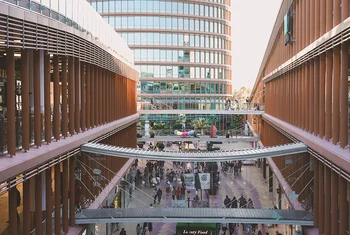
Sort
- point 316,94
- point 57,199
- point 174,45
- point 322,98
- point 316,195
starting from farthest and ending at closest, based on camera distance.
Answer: point 174,45
point 316,94
point 316,195
point 322,98
point 57,199

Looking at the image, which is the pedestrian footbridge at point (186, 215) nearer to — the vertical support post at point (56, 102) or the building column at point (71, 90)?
the building column at point (71, 90)

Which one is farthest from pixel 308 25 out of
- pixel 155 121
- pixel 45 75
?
pixel 155 121

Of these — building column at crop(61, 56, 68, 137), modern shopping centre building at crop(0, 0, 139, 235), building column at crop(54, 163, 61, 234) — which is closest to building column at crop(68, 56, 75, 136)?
modern shopping centre building at crop(0, 0, 139, 235)

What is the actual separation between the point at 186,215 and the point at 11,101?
30.3 feet

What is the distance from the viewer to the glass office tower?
80000 mm

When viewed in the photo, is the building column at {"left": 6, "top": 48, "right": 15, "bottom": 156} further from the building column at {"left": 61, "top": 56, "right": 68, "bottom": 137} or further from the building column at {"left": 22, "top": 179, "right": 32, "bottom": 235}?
the building column at {"left": 61, "top": 56, "right": 68, "bottom": 137}

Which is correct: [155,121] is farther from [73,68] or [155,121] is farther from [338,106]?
[338,106]

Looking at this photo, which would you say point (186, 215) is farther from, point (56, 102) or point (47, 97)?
point (47, 97)

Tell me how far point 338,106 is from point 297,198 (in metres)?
6.17

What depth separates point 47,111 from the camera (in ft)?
50.4

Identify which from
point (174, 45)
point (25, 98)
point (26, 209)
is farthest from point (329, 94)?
point (174, 45)

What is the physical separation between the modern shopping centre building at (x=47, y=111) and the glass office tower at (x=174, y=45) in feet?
185

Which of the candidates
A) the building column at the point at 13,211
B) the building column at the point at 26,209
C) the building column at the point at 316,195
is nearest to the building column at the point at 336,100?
the building column at the point at 316,195

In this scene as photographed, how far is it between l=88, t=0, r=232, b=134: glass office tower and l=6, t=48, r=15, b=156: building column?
216 ft
